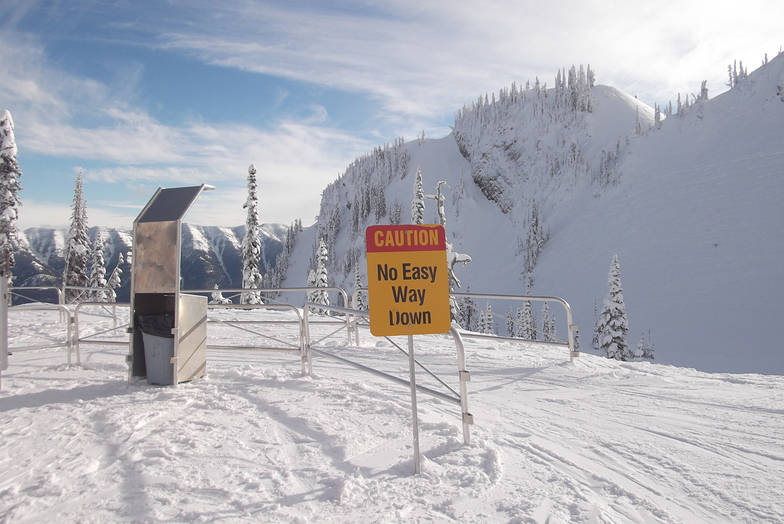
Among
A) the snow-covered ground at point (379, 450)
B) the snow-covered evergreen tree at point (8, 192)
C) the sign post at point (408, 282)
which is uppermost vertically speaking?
the snow-covered evergreen tree at point (8, 192)

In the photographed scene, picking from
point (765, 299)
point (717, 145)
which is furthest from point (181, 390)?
point (717, 145)

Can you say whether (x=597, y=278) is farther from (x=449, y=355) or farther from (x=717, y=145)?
(x=449, y=355)

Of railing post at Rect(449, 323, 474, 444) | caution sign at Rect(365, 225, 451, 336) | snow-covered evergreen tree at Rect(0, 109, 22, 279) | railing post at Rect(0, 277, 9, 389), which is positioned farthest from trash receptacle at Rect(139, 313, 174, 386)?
snow-covered evergreen tree at Rect(0, 109, 22, 279)

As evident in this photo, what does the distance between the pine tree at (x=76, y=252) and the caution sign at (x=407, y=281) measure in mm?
38128

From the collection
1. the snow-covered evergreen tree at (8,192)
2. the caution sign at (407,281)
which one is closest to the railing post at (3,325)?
the caution sign at (407,281)

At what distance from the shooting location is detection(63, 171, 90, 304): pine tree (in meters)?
35.1

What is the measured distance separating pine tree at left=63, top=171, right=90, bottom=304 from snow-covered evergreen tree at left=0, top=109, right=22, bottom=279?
265 inches

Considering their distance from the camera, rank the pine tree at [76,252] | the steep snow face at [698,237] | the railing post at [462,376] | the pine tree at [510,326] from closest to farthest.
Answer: the railing post at [462,376], the pine tree at [76,252], the steep snow face at [698,237], the pine tree at [510,326]

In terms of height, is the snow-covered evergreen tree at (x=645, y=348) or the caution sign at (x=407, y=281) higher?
the caution sign at (x=407, y=281)

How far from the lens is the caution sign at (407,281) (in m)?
3.75

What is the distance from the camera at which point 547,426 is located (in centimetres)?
513

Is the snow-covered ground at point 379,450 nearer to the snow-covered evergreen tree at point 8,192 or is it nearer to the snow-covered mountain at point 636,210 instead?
the snow-covered evergreen tree at point 8,192

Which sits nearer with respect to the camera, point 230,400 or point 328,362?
point 230,400

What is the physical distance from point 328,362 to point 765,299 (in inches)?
2263
